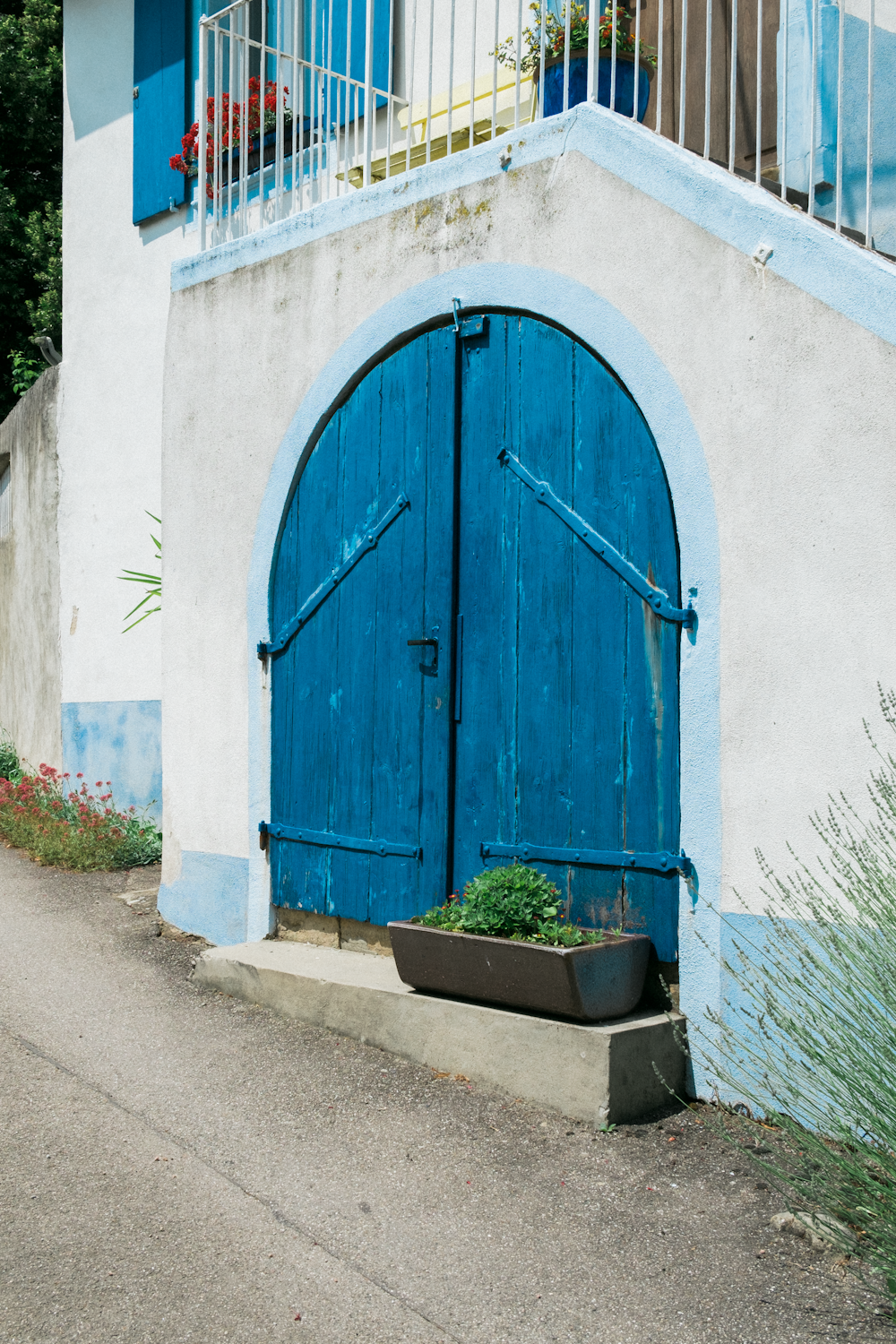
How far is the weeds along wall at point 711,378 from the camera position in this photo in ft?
12.1

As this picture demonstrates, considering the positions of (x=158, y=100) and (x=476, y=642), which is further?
(x=158, y=100)

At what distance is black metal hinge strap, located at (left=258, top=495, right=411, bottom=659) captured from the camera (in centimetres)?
512

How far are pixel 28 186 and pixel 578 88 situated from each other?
10.6 meters

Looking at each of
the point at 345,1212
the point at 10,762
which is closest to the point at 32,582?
the point at 10,762

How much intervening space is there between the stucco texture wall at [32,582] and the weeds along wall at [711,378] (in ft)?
14.0

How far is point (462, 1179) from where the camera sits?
354cm

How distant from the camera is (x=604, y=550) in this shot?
171 inches

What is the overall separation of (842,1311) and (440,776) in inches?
98.2

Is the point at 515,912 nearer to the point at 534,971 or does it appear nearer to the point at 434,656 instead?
the point at 534,971

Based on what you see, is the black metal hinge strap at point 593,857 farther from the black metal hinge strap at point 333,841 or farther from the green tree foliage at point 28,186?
the green tree foliage at point 28,186

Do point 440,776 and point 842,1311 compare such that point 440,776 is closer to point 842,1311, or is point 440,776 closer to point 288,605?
point 288,605

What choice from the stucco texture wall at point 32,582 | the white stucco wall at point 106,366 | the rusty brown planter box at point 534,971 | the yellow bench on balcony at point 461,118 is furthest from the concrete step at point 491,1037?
the stucco texture wall at point 32,582

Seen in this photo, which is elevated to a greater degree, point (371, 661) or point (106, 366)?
point (106, 366)

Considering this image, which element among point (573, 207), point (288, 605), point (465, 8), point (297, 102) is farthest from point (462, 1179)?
point (465, 8)
